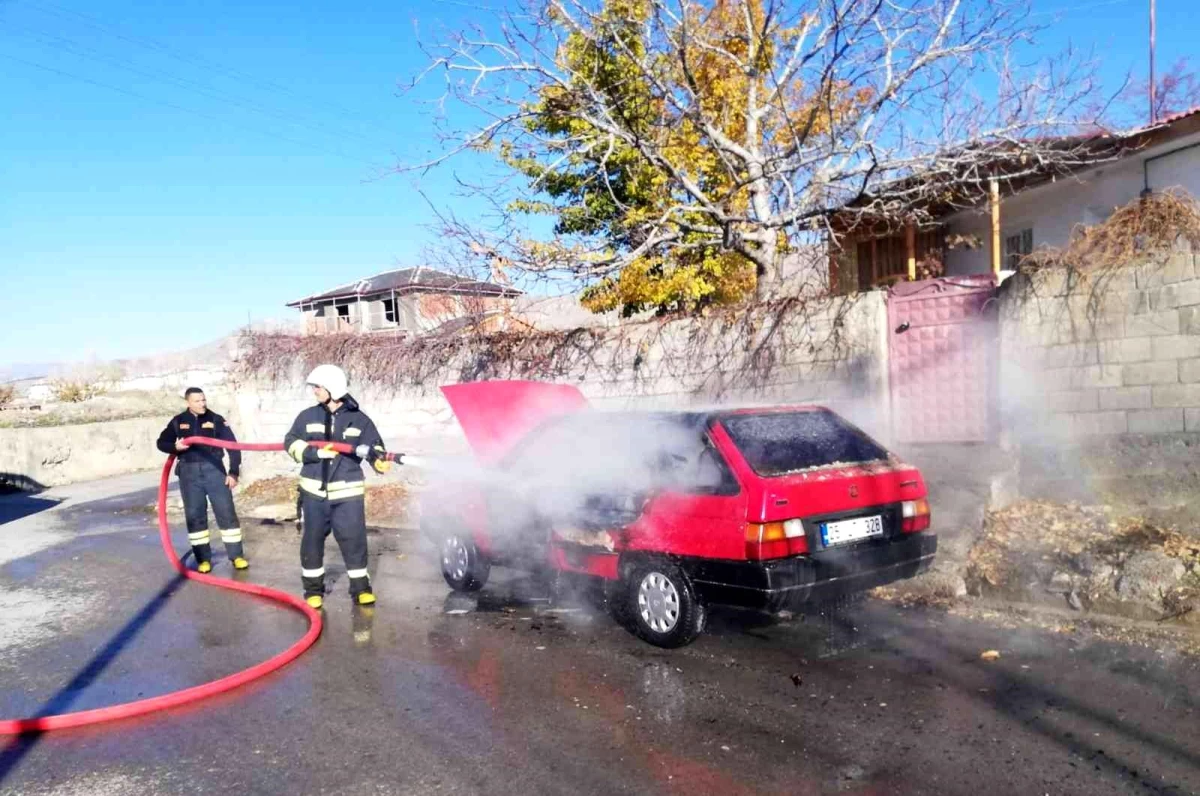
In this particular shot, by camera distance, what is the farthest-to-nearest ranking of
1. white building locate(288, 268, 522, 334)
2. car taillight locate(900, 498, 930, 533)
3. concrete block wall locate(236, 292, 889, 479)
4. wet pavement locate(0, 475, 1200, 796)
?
1. white building locate(288, 268, 522, 334)
2. concrete block wall locate(236, 292, 889, 479)
3. car taillight locate(900, 498, 930, 533)
4. wet pavement locate(0, 475, 1200, 796)

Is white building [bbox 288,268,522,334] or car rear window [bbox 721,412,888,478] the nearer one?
car rear window [bbox 721,412,888,478]

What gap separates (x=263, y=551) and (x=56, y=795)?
6255 millimetres

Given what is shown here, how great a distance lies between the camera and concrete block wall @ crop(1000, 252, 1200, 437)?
6.76 metres

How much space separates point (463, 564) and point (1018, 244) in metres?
12.6

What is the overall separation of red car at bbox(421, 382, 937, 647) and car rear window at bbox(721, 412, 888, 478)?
0.4 inches

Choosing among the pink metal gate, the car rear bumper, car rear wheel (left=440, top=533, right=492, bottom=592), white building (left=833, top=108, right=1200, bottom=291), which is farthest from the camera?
white building (left=833, top=108, right=1200, bottom=291)

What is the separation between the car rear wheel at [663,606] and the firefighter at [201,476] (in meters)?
4.73

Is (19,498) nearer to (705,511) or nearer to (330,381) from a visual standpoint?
(330,381)

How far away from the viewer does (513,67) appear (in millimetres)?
10281

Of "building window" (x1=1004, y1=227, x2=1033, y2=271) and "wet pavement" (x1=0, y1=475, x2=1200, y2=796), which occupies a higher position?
"building window" (x1=1004, y1=227, x2=1033, y2=271)

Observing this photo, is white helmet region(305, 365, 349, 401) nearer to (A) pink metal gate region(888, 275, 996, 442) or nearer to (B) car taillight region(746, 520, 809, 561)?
(B) car taillight region(746, 520, 809, 561)

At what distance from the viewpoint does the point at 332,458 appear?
6.64 m

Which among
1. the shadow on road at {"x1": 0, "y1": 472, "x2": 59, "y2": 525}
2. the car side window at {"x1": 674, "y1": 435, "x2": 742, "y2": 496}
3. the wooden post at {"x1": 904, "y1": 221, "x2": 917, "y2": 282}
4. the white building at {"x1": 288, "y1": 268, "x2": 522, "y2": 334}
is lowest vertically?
the shadow on road at {"x1": 0, "y1": 472, "x2": 59, "y2": 525}

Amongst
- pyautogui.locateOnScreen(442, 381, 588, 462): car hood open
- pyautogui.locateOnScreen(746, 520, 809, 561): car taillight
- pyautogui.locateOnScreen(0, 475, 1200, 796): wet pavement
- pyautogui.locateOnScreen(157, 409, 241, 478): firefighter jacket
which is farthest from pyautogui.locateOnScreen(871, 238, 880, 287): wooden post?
pyautogui.locateOnScreen(746, 520, 809, 561): car taillight
